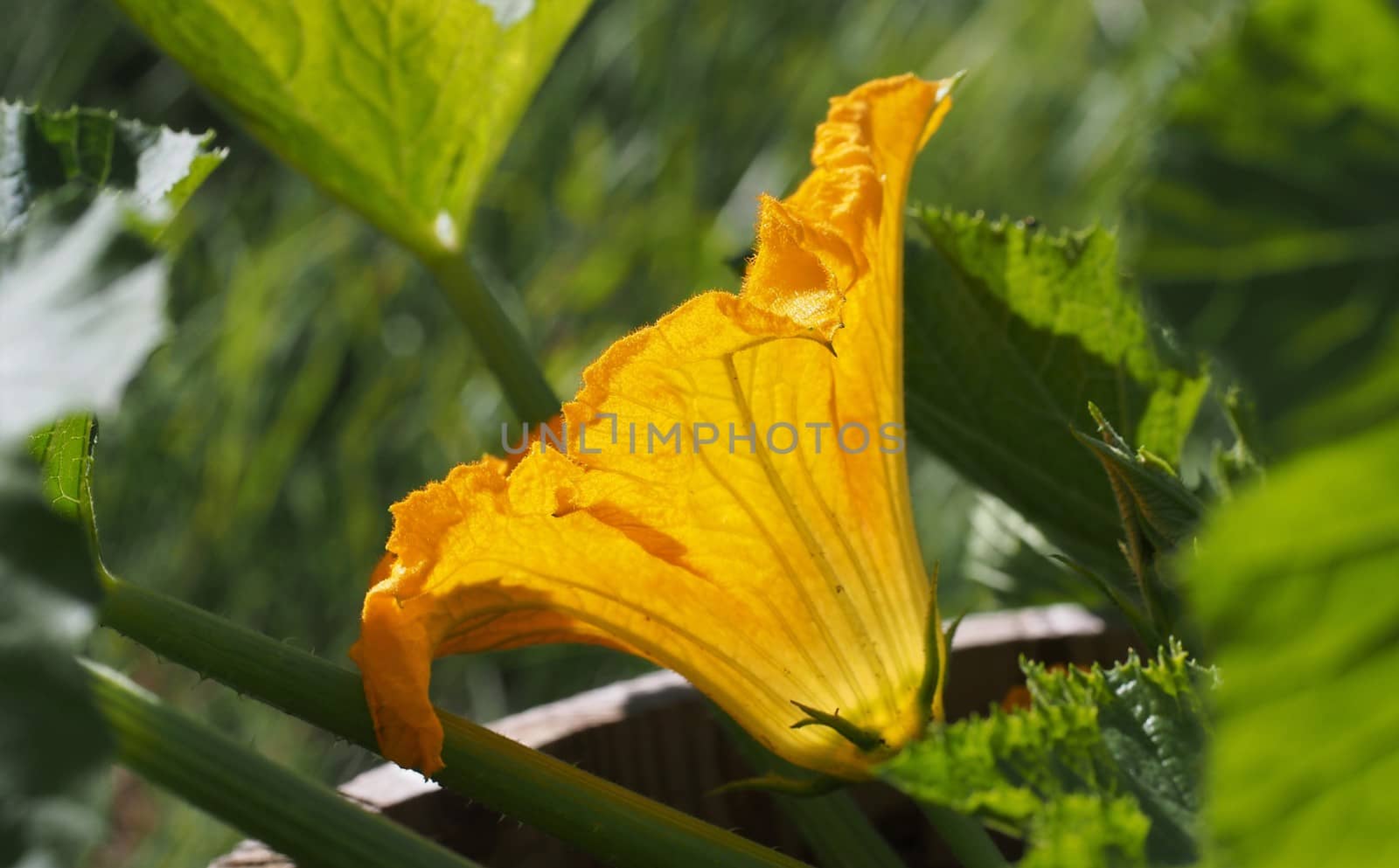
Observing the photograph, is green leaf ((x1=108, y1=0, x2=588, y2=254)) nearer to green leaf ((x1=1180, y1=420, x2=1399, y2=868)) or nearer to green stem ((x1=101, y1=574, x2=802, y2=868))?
green stem ((x1=101, y1=574, x2=802, y2=868))

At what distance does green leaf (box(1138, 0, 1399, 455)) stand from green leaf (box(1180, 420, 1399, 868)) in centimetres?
2

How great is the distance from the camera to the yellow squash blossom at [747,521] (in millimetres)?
509

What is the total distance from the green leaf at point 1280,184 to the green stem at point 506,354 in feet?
1.44

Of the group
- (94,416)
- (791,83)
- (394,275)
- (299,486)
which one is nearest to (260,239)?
(394,275)

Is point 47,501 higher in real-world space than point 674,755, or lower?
higher

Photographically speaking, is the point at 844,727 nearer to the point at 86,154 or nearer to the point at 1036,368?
the point at 1036,368

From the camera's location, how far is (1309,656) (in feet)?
1.00

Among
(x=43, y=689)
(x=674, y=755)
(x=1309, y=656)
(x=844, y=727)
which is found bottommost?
(x=674, y=755)

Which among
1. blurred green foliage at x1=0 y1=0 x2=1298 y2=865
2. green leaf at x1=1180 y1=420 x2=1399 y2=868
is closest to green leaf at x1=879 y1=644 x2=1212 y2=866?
green leaf at x1=1180 y1=420 x2=1399 y2=868

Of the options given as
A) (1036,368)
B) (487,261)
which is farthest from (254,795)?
(487,261)

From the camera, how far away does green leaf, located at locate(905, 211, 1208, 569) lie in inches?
28.2

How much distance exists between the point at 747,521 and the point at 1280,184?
0.28 meters

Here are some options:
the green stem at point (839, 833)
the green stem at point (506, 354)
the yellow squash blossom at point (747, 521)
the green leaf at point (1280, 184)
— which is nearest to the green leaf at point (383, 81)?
the green stem at point (506, 354)

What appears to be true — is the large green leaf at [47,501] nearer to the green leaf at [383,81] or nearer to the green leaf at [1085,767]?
the green leaf at [1085,767]
